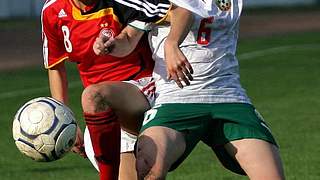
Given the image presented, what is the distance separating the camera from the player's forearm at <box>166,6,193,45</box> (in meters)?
6.12

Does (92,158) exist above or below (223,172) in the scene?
above

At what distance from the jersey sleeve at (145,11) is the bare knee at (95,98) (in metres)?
0.43

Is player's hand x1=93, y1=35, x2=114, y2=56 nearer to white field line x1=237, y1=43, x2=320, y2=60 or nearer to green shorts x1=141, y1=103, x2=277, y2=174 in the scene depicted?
green shorts x1=141, y1=103, x2=277, y2=174

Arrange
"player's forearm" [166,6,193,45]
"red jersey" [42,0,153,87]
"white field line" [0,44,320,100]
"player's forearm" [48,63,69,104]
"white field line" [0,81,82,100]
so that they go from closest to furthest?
1. "player's forearm" [166,6,193,45]
2. "red jersey" [42,0,153,87]
3. "player's forearm" [48,63,69,104]
4. "white field line" [0,81,82,100]
5. "white field line" [0,44,320,100]

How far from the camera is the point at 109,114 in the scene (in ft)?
22.4

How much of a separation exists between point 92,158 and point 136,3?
47.3 inches

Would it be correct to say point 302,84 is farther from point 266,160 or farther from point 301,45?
point 266,160

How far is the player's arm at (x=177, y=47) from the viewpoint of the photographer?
5953mm

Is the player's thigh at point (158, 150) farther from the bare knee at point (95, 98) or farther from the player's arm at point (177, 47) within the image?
the bare knee at point (95, 98)

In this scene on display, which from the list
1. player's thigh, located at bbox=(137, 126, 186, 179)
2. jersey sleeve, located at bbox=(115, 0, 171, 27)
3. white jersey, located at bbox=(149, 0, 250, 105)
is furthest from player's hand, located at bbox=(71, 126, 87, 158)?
player's thigh, located at bbox=(137, 126, 186, 179)

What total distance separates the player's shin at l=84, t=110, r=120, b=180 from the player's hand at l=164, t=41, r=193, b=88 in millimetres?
892

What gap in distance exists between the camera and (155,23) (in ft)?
21.7

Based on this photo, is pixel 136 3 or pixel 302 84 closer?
pixel 136 3

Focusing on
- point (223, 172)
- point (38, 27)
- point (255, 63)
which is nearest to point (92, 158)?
A: point (223, 172)
